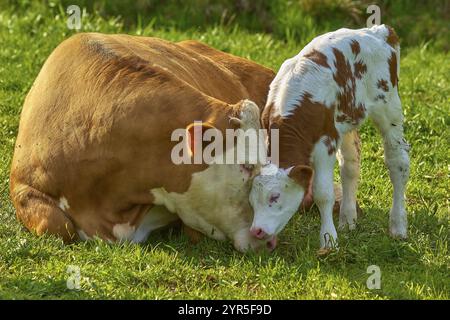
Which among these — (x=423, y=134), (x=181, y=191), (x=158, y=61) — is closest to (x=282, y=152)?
(x=181, y=191)

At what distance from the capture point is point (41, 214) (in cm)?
761

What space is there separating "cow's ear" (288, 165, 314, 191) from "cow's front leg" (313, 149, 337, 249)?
12.9 inches

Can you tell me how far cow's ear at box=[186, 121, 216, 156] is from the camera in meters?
7.12

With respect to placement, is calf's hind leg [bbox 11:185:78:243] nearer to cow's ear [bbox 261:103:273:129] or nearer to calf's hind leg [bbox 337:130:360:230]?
cow's ear [bbox 261:103:273:129]

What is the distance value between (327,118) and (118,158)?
1359 mm

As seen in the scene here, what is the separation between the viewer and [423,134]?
10211mm

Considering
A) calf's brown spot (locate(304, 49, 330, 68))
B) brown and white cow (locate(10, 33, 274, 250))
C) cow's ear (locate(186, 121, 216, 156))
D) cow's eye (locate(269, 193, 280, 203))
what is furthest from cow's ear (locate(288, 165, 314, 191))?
calf's brown spot (locate(304, 49, 330, 68))

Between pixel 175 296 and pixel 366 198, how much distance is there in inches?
98.3

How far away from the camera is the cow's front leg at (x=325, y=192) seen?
7258mm

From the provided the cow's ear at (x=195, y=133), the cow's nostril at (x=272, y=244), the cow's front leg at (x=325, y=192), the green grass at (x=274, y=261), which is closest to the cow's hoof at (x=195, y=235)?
the green grass at (x=274, y=261)

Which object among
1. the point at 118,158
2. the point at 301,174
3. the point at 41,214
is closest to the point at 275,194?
the point at 301,174

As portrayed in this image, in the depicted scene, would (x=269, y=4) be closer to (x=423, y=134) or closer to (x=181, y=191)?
(x=423, y=134)

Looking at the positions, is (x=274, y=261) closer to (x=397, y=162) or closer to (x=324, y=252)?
→ (x=324, y=252)

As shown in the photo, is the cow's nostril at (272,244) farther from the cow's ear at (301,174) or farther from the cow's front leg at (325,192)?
the cow's ear at (301,174)
